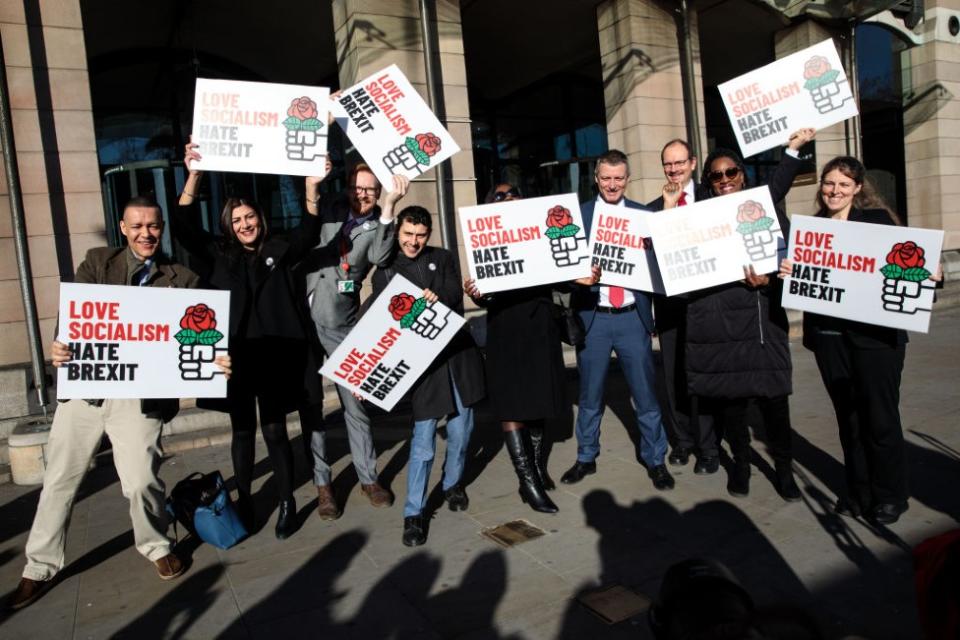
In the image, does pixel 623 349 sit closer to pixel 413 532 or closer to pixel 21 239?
pixel 413 532

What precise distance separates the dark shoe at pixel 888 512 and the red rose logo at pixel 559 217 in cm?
254

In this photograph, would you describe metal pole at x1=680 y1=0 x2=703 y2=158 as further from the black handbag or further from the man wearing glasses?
the black handbag

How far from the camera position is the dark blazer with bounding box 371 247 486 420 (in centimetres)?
449

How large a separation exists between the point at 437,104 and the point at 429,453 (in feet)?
21.3

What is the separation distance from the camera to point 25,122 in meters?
7.32

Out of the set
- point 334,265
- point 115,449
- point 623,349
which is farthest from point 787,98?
Answer: point 115,449

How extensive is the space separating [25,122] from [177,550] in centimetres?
536

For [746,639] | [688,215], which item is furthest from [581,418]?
[746,639]

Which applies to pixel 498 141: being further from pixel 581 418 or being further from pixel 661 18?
pixel 581 418

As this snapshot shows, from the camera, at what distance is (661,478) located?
490cm

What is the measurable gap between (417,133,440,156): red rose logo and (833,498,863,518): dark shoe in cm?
354

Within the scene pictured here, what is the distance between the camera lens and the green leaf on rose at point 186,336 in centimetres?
390

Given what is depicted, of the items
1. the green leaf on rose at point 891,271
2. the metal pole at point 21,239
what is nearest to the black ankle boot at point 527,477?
the green leaf on rose at point 891,271

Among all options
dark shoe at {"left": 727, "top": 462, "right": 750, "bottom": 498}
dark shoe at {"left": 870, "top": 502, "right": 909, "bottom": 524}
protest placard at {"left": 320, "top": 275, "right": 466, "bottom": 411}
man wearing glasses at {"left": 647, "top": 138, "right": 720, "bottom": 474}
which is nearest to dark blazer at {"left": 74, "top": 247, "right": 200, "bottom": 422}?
protest placard at {"left": 320, "top": 275, "right": 466, "bottom": 411}
